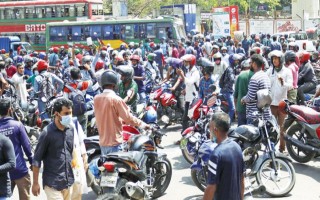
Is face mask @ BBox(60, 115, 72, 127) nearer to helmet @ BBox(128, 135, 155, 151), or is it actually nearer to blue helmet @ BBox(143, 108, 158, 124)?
helmet @ BBox(128, 135, 155, 151)

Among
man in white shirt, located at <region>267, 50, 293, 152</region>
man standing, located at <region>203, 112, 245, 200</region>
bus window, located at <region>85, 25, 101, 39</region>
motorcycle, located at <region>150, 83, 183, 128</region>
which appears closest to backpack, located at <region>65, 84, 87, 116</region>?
motorcycle, located at <region>150, 83, 183, 128</region>

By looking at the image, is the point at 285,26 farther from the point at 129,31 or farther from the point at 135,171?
the point at 135,171

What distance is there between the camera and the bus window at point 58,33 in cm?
3266

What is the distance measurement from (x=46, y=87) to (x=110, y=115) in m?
4.33

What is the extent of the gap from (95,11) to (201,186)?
29136mm

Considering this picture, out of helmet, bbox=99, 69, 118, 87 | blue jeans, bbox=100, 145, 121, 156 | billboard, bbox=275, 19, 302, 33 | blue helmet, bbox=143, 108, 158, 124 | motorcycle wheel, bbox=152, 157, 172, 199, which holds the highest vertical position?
billboard, bbox=275, 19, 302, 33

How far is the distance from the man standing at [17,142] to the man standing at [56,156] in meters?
0.47

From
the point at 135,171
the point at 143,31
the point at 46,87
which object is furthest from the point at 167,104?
the point at 143,31

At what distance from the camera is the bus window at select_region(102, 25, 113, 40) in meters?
31.3

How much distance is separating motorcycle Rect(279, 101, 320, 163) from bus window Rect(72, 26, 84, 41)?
2449 centimetres

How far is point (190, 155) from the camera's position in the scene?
28.7 ft

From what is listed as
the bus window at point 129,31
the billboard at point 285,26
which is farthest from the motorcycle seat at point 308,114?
the billboard at point 285,26

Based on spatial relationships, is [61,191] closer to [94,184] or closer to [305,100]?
[94,184]

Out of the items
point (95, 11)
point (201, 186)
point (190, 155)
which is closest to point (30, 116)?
point (190, 155)
